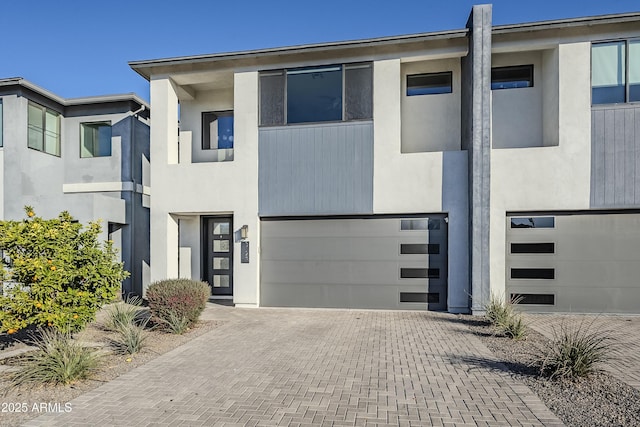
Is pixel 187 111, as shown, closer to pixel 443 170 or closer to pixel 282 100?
pixel 282 100

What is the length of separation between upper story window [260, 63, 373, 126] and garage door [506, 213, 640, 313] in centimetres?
524

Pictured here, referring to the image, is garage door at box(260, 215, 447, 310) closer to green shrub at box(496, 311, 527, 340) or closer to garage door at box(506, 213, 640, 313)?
garage door at box(506, 213, 640, 313)

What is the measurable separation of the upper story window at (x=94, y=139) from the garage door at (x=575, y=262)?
45.3ft

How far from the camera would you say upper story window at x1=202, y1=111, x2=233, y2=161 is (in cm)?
1236

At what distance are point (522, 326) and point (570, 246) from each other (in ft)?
11.9

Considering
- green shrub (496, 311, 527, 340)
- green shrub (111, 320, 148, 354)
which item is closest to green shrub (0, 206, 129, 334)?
green shrub (111, 320, 148, 354)

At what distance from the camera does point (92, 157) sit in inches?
540

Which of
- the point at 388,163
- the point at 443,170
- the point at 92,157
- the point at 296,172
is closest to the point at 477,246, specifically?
the point at 443,170

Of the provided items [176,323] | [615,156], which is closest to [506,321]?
[615,156]

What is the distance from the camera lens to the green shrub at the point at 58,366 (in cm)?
488

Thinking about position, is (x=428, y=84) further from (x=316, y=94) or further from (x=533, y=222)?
(x=533, y=222)

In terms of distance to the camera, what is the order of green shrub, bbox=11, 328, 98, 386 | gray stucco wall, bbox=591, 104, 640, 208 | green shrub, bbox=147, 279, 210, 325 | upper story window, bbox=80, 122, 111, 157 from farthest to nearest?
upper story window, bbox=80, 122, 111, 157 < gray stucco wall, bbox=591, 104, 640, 208 < green shrub, bbox=147, 279, 210, 325 < green shrub, bbox=11, 328, 98, 386

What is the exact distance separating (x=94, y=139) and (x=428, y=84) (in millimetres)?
12051

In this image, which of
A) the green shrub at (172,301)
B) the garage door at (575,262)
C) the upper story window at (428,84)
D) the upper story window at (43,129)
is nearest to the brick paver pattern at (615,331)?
the garage door at (575,262)
